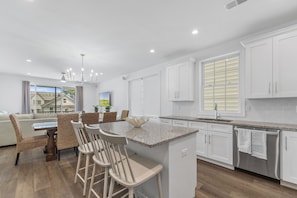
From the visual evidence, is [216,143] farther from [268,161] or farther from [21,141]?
[21,141]

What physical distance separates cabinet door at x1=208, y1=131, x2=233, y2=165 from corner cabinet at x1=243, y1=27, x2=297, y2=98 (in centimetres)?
94

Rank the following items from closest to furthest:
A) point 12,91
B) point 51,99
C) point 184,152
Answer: point 184,152
point 12,91
point 51,99

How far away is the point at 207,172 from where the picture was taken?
255 centimetres

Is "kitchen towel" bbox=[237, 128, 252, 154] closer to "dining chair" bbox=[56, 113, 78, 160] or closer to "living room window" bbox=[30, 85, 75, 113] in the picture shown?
"dining chair" bbox=[56, 113, 78, 160]

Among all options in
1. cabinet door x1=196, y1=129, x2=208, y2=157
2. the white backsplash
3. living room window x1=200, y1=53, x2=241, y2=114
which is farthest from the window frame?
cabinet door x1=196, y1=129, x2=208, y2=157

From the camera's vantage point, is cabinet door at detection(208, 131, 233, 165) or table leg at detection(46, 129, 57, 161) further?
Result: table leg at detection(46, 129, 57, 161)

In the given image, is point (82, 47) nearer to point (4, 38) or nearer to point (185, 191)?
point (4, 38)

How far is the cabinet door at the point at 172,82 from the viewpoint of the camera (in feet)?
12.8

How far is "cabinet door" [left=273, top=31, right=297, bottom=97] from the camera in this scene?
2.18m

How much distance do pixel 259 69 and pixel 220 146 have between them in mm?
1644

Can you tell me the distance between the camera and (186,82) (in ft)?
12.1

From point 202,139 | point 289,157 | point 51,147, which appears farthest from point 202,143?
point 51,147

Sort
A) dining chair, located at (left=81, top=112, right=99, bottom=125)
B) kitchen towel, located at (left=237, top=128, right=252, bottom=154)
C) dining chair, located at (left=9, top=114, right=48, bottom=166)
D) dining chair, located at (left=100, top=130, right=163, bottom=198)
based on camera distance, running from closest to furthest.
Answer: dining chair, located at (left=100, top=130, right=163, bottom=198)
kitchen towel, located at (left=237, top=128, right=252, bottom=154)
dining chair, located at (left=9, top=114, right=48, bottom=166)
dining chair, located at (left=81, top=112, right=99, bottom=125)

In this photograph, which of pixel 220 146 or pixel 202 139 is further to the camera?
pixel 202 139
